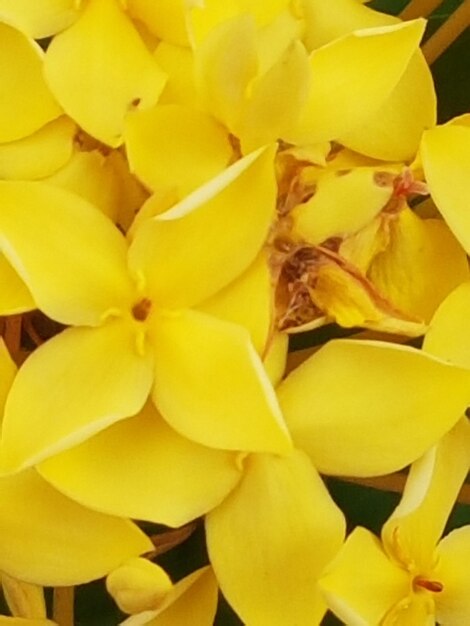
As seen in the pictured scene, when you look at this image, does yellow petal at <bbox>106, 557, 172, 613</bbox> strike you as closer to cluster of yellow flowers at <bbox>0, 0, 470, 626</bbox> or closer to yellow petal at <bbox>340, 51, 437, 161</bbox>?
cluster of yellow flowers at <bbox>0, 0, 470, 626</bbox>

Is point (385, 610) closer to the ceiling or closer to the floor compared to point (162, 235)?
closer to the floor

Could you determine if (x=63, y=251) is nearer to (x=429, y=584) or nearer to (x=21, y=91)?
(x=21, y=91)

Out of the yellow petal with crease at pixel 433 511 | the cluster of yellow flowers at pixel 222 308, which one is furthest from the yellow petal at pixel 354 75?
the yellow petal with crease at pixel 433 511

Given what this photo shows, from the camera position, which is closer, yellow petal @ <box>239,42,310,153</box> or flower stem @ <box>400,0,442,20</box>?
yellow petal @ <box>239,42,310,153</box>

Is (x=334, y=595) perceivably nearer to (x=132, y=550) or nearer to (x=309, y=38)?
(x=132, y=550)

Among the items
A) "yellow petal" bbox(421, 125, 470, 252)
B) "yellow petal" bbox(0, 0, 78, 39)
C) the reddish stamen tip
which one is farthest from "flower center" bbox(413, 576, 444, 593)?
"yellow petal" bbox(0, 0, 78, 39)

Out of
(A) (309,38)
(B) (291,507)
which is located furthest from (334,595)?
(A) (309,38)
